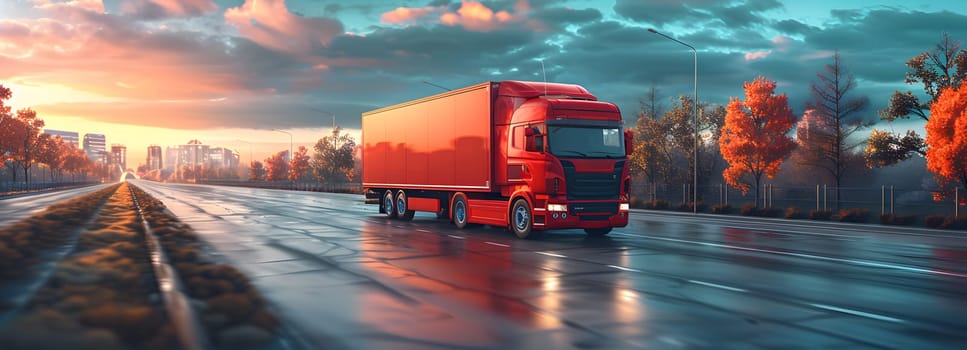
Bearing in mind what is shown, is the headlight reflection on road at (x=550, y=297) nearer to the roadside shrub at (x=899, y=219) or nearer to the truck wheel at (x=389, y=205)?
the truck wheel at (x=389, y=205)

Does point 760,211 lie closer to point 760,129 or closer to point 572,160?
point 760,129

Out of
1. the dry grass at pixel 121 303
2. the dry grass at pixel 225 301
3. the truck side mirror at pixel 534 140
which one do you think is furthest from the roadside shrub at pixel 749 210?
the dry grass at pixel 225 301

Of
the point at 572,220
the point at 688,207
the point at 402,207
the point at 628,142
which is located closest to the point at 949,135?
the point at 688,207

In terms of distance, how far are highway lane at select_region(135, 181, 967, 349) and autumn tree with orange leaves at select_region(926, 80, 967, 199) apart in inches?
438

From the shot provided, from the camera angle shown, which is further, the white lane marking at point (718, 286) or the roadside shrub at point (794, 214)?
the roadside shrub at point (794, 214)

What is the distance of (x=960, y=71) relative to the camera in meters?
31.9

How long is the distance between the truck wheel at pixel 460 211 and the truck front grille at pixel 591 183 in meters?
4.19

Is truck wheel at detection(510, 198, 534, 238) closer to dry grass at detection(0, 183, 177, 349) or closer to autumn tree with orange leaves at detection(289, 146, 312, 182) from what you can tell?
dry grass at detection(0, 183, 177, 349)

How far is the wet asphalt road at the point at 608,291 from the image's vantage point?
21.6ft

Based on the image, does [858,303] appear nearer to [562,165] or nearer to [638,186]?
[562,165]


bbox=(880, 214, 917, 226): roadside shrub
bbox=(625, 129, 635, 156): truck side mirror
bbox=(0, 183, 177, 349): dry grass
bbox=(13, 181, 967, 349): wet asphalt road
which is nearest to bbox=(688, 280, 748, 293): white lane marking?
bbox=(13, 181, 967, 349): wet asphalt road

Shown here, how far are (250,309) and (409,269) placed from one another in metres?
4.04

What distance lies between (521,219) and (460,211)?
3.35 meters

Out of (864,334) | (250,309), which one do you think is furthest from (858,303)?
(250,309)
